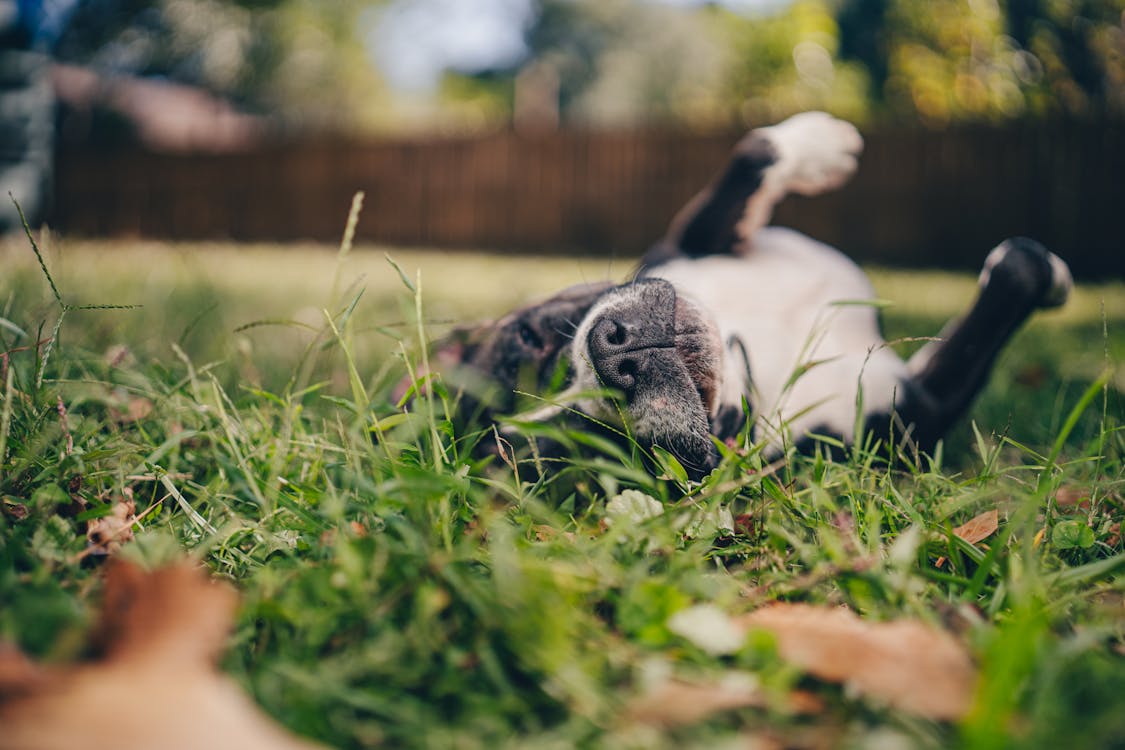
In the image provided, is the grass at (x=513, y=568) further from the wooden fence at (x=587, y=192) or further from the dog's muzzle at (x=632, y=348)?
the wooden fence at (x=587, y=192)

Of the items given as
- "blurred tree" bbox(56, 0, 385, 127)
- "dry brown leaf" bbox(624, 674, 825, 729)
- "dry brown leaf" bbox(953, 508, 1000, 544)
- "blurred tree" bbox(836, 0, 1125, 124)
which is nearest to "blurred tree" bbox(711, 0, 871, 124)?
"blurred tree" bbox(836, 0, 1125, 124)

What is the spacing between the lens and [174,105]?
124ft

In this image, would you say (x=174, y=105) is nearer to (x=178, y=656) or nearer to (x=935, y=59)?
(x=935, y=59)

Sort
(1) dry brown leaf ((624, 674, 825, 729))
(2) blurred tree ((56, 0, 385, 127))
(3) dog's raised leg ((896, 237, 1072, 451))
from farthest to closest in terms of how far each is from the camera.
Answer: (2) blurred tree ((56, 0, 385, 127)) → (3) dog's raised leg ((896, 237, 1072, 451)) → (1) dry brown leaf ((624, 674, 825, 729))

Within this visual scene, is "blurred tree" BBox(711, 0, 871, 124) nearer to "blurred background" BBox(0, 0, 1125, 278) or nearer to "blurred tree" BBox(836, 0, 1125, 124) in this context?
"blurred background" BBox(0, 0, 1125, 278)

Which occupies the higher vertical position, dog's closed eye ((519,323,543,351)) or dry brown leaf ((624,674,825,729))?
dry brown leaf ((624,674,825,729))

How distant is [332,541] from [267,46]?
35.1 m

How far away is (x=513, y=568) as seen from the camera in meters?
1.04

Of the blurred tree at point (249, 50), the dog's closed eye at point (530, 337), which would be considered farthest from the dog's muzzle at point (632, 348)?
the blurred tree at point (249, 50)

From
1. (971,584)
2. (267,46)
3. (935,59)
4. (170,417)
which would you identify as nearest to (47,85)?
(170,417)

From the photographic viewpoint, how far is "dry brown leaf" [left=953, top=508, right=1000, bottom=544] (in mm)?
1470

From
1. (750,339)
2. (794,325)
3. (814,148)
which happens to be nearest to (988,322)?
(794,325)

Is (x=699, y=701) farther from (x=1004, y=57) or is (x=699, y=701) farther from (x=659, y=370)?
(x=1004, y=57)

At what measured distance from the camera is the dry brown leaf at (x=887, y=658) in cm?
89
